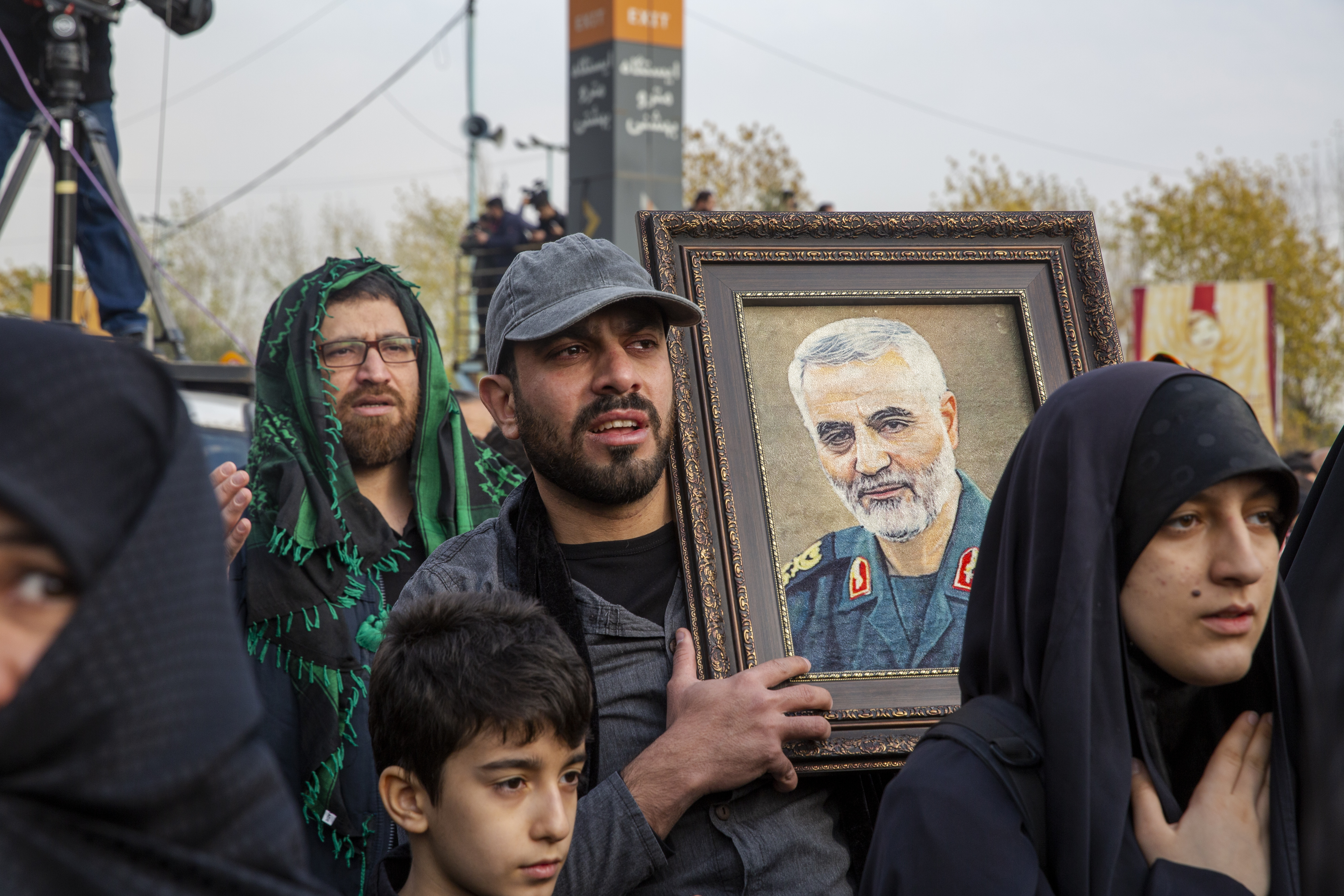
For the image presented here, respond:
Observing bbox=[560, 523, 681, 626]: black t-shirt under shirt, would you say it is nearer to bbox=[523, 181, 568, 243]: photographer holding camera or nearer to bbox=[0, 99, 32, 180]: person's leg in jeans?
bbox=[0, 99, 32, 180]: person's leg in jeans

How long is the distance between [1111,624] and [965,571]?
741 mm

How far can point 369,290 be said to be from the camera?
3.29m

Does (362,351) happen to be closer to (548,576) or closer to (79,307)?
(548,576)

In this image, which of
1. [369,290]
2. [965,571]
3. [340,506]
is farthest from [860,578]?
[369,290]

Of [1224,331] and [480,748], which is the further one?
[1224,331]

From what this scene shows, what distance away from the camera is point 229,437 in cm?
538

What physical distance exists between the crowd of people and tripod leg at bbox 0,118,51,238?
12.2 feet

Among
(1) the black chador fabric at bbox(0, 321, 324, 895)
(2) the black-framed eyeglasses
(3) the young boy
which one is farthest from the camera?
(2) the black-framed eyeglasses

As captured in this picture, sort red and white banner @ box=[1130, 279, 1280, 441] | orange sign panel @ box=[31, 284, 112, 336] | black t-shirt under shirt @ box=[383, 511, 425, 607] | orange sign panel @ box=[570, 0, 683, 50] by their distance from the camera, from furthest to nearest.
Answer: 1. orange sign panel @ box=[570, 0, 683, 50]
2. red and white banner @ box=[1130, 279, 1280, 441]
3. orange sign panel @ box=[31, 284, 112, 336]
4. black t-shirt under shirt @ box=[383, 511, 425, 607]

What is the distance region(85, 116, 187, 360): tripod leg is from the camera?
5.92m

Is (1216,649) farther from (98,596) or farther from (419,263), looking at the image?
(419,263)

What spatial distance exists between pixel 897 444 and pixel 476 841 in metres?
1.17

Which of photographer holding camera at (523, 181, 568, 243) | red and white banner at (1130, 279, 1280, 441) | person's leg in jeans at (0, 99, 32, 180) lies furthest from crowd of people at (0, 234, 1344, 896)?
photographer holding camera at (523, 181, 568, 243)

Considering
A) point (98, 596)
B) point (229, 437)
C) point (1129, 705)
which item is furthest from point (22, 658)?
Answer: point (229, 437)
